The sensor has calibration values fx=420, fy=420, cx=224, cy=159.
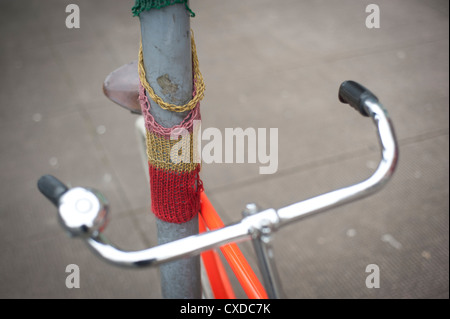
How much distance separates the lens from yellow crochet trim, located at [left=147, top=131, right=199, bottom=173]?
1.12m

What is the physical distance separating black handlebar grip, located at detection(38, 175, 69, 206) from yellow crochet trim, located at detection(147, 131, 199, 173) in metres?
0.34

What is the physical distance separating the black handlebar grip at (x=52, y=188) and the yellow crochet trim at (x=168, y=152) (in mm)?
336

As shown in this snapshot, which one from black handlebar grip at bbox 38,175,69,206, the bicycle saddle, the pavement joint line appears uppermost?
the pavement joint line

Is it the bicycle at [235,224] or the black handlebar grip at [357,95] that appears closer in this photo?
the bicycle at [235,224]

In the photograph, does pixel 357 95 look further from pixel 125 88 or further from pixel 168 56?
pixel 125 88

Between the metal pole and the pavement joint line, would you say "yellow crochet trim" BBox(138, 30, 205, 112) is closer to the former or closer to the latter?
the metal pole

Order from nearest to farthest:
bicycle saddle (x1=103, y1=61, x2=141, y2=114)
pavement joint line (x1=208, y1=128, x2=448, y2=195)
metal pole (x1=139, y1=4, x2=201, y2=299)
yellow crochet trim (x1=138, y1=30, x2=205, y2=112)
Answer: metal pole (x1=139, y1=4, x2=201, y2=299) < yellow crochet trim (x1=138, y1=30, x2=205, y2=112) < bicycle saddle (x1=103, y1=61, x2=141, y2=114) < pavement joint line (x1=208, y1=128, x2=448, y2=195)

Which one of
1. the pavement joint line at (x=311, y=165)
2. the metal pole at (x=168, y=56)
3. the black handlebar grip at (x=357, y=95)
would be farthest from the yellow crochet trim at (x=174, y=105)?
the pavement joint line at (x=311, y=165)

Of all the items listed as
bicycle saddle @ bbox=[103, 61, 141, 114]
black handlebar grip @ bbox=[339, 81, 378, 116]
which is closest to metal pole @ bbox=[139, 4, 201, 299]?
bicycle saddle @ bbox=[103, 61, 141, 114]

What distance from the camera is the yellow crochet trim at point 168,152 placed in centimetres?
112

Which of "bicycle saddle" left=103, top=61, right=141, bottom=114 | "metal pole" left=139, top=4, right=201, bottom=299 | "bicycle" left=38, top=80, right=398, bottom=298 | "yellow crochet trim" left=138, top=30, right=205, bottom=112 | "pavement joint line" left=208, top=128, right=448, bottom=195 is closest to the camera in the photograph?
"bicycle" left=38, top=80, right=398, bottom=298

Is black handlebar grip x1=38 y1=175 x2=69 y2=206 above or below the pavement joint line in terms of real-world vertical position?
below

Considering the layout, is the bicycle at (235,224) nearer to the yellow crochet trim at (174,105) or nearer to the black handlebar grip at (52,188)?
the black handlebar grip at (52,188)

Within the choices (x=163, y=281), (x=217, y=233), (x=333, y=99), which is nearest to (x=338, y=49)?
(x=333, y=99)
